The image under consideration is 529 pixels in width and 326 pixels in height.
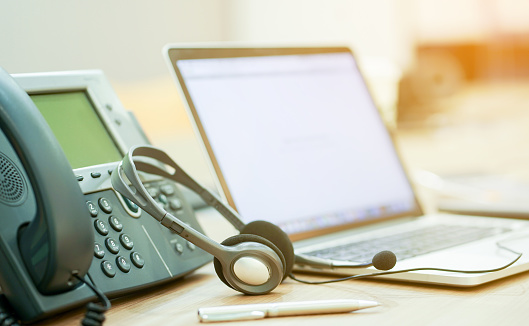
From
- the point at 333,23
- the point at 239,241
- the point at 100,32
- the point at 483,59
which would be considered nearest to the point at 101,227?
the point at 239,241

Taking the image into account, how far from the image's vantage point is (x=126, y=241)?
0.55 m

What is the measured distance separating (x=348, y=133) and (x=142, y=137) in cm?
32

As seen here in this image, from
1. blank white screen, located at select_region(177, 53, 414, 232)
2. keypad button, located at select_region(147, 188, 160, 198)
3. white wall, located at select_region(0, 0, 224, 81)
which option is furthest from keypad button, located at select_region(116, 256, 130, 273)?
white wall, located at select_region(0, 0, 224, 81)

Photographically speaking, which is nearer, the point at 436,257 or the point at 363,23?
the point at 436,257

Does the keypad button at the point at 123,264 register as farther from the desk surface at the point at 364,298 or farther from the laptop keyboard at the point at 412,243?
the laptop keyboard at the point at 412,243

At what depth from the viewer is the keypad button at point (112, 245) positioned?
20.6 inches

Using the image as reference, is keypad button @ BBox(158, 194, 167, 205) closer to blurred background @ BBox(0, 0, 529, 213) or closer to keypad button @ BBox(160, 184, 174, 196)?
keypad button @ BBox(160, 184, 174, 196)

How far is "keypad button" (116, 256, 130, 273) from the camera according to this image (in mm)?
522

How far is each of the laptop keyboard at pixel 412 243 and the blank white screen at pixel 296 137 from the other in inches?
2.8

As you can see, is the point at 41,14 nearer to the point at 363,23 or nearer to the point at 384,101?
the point at 384,101

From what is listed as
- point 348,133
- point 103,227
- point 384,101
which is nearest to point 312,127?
point 348,133

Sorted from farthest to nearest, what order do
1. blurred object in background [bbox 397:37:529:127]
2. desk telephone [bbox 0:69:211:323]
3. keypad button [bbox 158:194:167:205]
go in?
blurred object in background [bbox 397:37:529:127], keypad button [bbox 158:194:167:205], desk telephone [bbox 0:69:211:323]

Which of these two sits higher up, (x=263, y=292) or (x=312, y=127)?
(x=312, y=127)

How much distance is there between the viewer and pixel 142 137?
0.70m
